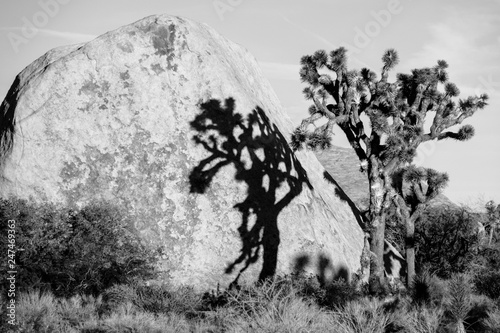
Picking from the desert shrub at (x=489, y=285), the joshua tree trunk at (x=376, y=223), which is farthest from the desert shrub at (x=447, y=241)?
the joshua tree trunk at (x=376, y=223)

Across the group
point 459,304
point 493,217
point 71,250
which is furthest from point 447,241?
point 71,250

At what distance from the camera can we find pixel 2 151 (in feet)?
44.5

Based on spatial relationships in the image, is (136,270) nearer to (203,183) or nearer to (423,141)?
(203,183)

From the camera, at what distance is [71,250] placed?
1116cm

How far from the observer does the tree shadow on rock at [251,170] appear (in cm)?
1345

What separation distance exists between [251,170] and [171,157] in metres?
2.38

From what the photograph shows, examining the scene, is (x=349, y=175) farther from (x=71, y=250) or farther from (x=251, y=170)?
(x=71, y=250)

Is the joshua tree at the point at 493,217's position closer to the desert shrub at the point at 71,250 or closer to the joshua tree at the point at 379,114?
the joshua tree at the point at 379,114

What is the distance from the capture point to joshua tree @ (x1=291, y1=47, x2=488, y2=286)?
1146 centimetres

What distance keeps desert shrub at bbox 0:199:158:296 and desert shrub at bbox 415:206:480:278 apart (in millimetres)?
13102

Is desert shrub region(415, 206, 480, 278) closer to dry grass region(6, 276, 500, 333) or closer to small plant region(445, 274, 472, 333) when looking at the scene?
dry grass region(6, 276, 500, 333)

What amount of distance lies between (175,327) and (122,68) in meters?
8.71

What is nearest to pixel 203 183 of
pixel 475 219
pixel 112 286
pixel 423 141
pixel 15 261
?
pixel 112 286

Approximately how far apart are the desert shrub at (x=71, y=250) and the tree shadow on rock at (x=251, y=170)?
263 cm
